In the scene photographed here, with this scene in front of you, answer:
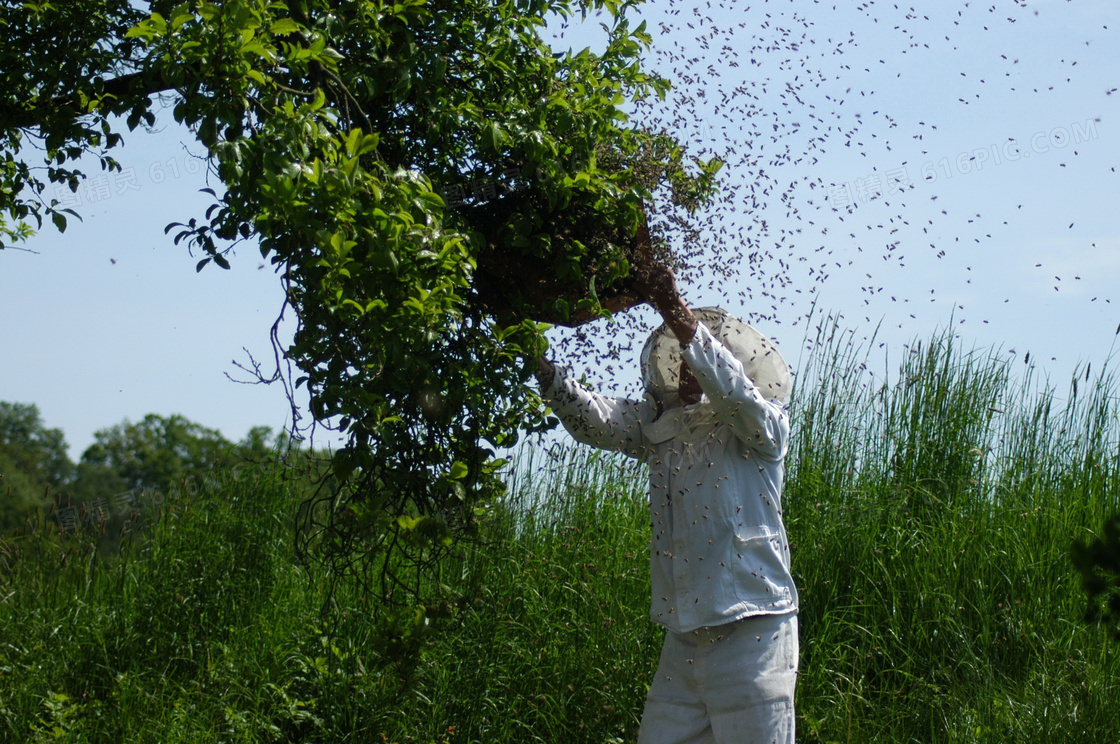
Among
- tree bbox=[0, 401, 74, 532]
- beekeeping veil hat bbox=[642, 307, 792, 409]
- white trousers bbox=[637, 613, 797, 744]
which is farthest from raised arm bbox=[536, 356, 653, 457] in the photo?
tree bbox=[0, 401, 74, 532]

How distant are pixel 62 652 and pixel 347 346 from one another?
3.65m

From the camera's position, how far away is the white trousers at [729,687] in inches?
107

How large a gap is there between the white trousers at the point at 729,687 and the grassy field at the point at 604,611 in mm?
973

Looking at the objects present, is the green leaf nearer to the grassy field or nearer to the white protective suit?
the white protective suit

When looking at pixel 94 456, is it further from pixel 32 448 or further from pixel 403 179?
pixel 403 179

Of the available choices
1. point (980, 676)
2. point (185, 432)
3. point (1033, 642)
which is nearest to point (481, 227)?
point (980, 676)

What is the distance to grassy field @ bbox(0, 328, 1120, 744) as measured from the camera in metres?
3.87

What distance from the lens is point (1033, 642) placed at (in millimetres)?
4051

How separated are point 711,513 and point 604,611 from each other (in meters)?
1.53

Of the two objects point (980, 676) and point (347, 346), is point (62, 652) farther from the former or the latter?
point (980, 676)

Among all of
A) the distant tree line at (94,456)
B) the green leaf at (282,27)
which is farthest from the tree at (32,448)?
the green leaf at (282,27)

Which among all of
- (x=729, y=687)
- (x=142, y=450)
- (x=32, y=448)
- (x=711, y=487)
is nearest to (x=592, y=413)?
(x=711, y=487)

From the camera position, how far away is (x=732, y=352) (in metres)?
3.06

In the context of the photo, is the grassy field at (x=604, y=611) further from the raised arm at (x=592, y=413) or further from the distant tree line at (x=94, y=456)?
the distant tree line at (x=94, y=456)
